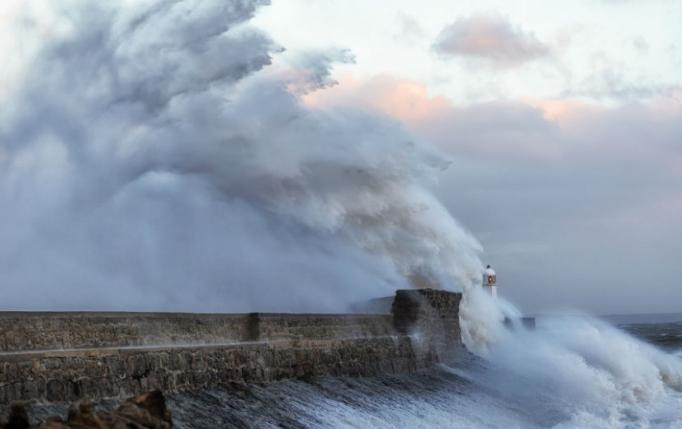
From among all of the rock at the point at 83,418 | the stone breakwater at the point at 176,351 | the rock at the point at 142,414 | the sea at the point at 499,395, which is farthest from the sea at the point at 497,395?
the rock at the point at 83,418

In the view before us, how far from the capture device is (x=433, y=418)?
43.9 ft

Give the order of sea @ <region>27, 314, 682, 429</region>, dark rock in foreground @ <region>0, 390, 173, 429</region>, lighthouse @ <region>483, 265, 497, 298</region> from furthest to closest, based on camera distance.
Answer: lighthouse @ <region>483, 265, 497, 298</region> → sea @ <region>27, 314, 682, 429</region> → dark rock in foreground @ <region>0, 390, 173, 429</region>

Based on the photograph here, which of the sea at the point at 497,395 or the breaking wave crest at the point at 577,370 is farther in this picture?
the breaking wave crest at the point at 577,370

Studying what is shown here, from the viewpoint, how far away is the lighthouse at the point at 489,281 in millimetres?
31250

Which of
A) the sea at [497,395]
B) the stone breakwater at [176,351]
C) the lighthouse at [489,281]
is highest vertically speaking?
the lighthouse at [489,281]

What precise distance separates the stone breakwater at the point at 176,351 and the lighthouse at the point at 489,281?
1410cm

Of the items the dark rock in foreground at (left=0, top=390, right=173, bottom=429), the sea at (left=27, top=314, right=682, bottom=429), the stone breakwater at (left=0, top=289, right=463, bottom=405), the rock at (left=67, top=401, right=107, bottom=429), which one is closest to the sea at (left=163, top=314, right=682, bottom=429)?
the sea at (left=27, top=314, right=682, bottom=429)

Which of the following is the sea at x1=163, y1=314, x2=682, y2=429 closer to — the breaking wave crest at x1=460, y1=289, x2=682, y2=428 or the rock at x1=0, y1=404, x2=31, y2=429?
the breaking wave crest at x1=460, y1=289, x2=682, y2=428

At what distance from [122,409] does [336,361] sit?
709 cm

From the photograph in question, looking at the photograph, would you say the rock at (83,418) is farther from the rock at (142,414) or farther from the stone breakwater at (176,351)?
the stone breakwater at (176,351)

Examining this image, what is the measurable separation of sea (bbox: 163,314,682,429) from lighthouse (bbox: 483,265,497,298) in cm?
248

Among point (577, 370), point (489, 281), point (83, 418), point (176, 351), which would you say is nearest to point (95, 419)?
point (83, 418)

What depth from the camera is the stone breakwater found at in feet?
28.0

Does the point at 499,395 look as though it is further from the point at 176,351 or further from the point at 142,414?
the point at 142,414
